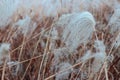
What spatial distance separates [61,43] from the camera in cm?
124

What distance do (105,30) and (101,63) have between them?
396 millimetres

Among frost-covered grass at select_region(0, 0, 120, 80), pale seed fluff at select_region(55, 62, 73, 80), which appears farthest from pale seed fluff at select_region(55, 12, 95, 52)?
pale seed fluff at select_region(55, 62, 73, 80)

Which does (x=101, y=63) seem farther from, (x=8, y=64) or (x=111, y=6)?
(x=111, y=6)

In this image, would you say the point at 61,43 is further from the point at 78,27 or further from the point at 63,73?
the point at 78,27

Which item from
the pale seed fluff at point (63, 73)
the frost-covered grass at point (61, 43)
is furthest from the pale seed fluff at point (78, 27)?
the pale seed fluff at point (63, 73)

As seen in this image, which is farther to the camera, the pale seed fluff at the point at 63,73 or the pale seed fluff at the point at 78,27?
the pale seed fluff at the point at 63,73

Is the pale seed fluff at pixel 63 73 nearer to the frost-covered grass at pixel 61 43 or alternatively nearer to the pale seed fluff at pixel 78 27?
the frost-covered grass at pixel 61 43

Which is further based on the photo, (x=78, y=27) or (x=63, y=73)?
(x=63, y=73)

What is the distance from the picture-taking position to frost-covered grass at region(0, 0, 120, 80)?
996 millimetres

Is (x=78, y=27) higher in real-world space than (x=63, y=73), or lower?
higher

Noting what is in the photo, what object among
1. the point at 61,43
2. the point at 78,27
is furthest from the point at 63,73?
the point at 78,27

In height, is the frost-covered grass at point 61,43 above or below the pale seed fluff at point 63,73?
above

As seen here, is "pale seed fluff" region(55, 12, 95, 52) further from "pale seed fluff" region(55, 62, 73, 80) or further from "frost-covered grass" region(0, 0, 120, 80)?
"pale seed fluff" region(55, 62, 73, 80)

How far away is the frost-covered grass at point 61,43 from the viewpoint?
1.00 metres
